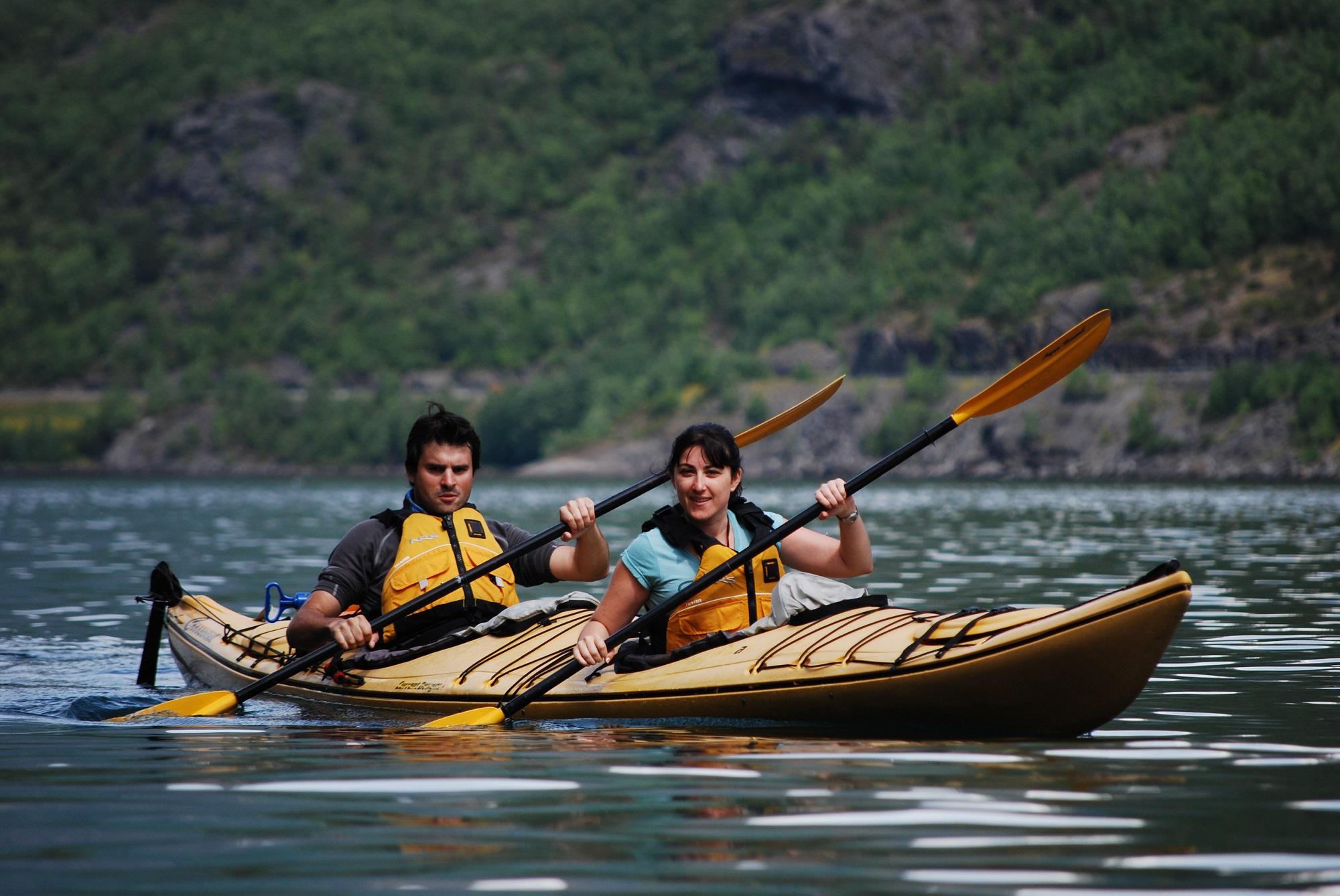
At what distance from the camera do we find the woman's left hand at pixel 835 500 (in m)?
7.72

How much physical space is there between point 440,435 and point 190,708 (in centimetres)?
200

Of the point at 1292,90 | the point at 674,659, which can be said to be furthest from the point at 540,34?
the point at 674,659

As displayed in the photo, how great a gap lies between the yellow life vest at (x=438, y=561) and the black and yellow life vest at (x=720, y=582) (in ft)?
3.65

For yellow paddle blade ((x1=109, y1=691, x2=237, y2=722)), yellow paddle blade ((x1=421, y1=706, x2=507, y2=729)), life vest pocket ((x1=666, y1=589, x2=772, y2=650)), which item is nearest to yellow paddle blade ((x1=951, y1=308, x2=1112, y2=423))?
life vest pocket ((x1=666, y1=589, x2=772, y2=650))

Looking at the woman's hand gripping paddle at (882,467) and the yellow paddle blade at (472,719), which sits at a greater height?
the woman's hand gripping paddle at (882,467)

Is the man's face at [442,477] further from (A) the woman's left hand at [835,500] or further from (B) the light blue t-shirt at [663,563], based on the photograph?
(A) the woman's left hand at [835,500]

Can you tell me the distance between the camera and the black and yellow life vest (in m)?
8.16

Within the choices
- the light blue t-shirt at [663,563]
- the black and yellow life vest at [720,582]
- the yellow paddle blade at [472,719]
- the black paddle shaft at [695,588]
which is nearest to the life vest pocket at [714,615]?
the black and yellow life vest at [720,582]

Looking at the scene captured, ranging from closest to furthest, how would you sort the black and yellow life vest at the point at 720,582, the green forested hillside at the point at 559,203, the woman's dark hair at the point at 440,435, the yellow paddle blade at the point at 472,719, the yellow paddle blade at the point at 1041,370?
the black and yellow life vest at the point at 720,582
the yellow paddle blade at the point at 472,719
the woman's dark hair at the point at 440,435
the yellow paddle blade at the point at 1041,370
the green forested hillside at the point at 559,203

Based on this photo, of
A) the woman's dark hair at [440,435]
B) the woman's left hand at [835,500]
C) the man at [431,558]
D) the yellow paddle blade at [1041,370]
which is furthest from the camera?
the yellow paddle blade at [1041,370]

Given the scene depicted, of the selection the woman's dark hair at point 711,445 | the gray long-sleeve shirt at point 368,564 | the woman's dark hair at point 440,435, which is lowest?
the gray long-sleeve shirt at point 368,564

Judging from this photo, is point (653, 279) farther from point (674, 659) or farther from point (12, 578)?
point (674, 659)

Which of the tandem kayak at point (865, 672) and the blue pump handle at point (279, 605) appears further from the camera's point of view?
the blue pump handle at point (279, 605)

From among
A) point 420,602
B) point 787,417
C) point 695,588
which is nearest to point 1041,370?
point 787,417
